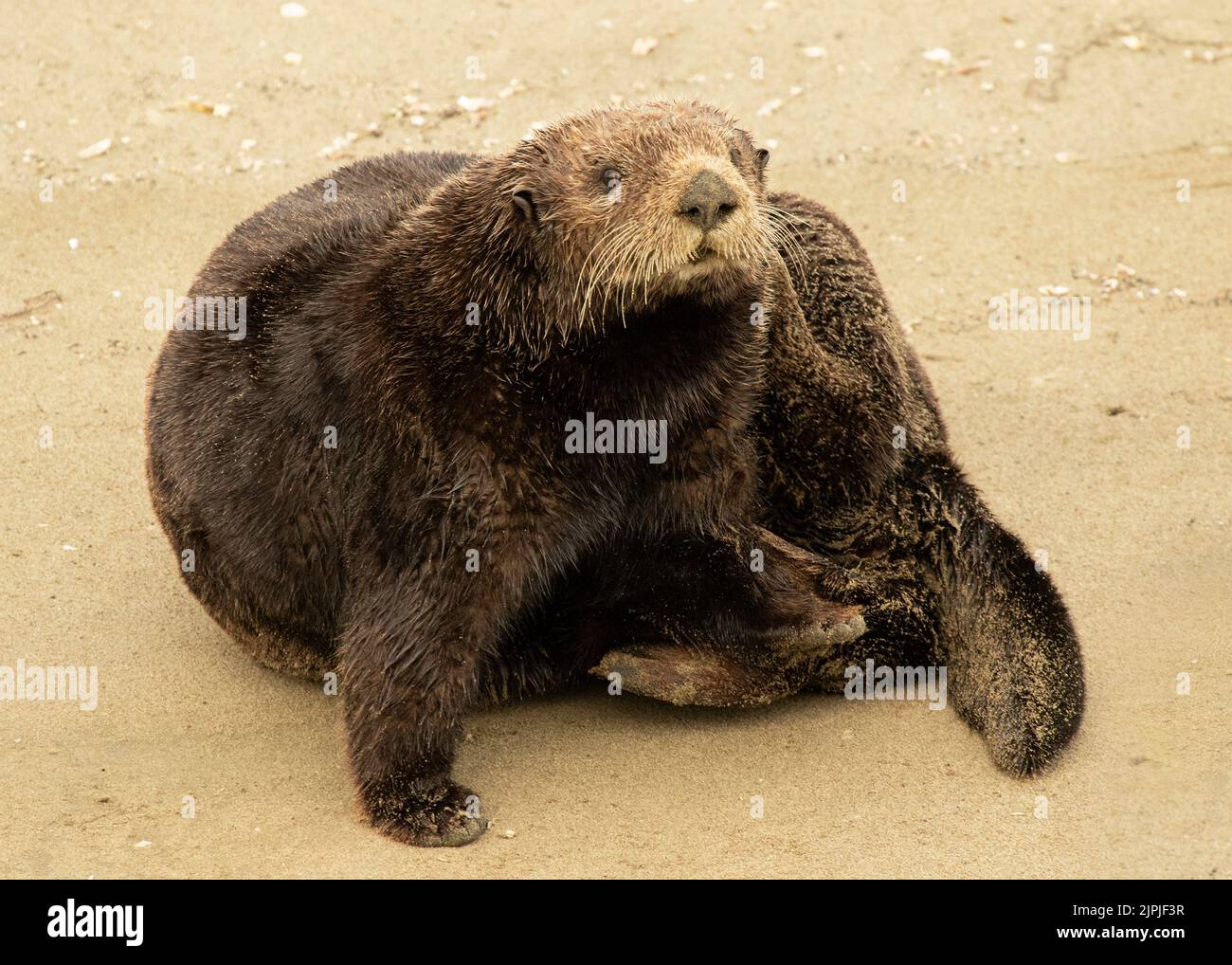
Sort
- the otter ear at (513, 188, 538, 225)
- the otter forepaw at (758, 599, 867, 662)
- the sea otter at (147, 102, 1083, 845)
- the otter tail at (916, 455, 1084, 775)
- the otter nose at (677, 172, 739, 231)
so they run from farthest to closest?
the otter forepaw at (758, 599, 867, 662) < the otter tail at (916, 455, 1084, 775) < the sea otter at (147, 102, 1083, 845) < the otter ear at (513, 188, 538, 225) < the otter nose at (677, 172, 739, 231)

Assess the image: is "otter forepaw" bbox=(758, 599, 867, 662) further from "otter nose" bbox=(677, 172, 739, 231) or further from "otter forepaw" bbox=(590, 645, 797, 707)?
"otter nose" bbox=(677, 172, 739, 231)

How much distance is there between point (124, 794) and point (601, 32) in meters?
7.15

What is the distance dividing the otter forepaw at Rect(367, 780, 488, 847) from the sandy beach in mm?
61

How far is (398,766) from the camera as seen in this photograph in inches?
219

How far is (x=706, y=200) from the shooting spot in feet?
16.3

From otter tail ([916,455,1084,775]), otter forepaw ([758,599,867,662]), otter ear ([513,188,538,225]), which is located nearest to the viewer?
otter ear ([513,188,538,225])

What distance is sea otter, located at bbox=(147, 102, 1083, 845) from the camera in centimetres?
539

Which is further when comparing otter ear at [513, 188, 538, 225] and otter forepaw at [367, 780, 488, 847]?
otter forepaw at [367, 780, 488, 847]

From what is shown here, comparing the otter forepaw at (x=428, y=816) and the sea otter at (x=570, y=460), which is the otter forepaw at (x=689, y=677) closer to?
the sea otter at (x=570, y=460)

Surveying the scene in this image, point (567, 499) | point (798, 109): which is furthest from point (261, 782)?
point (798, 109)

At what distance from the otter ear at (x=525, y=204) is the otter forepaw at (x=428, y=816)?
198 centimetres

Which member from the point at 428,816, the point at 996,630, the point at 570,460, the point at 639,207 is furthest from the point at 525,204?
the point at 996,630

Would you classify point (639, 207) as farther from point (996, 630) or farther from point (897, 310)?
point (897, 310)

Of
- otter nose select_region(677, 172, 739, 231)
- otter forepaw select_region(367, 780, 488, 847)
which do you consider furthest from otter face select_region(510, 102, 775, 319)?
otter forepaw select_region(367, 780, 488, 847)
